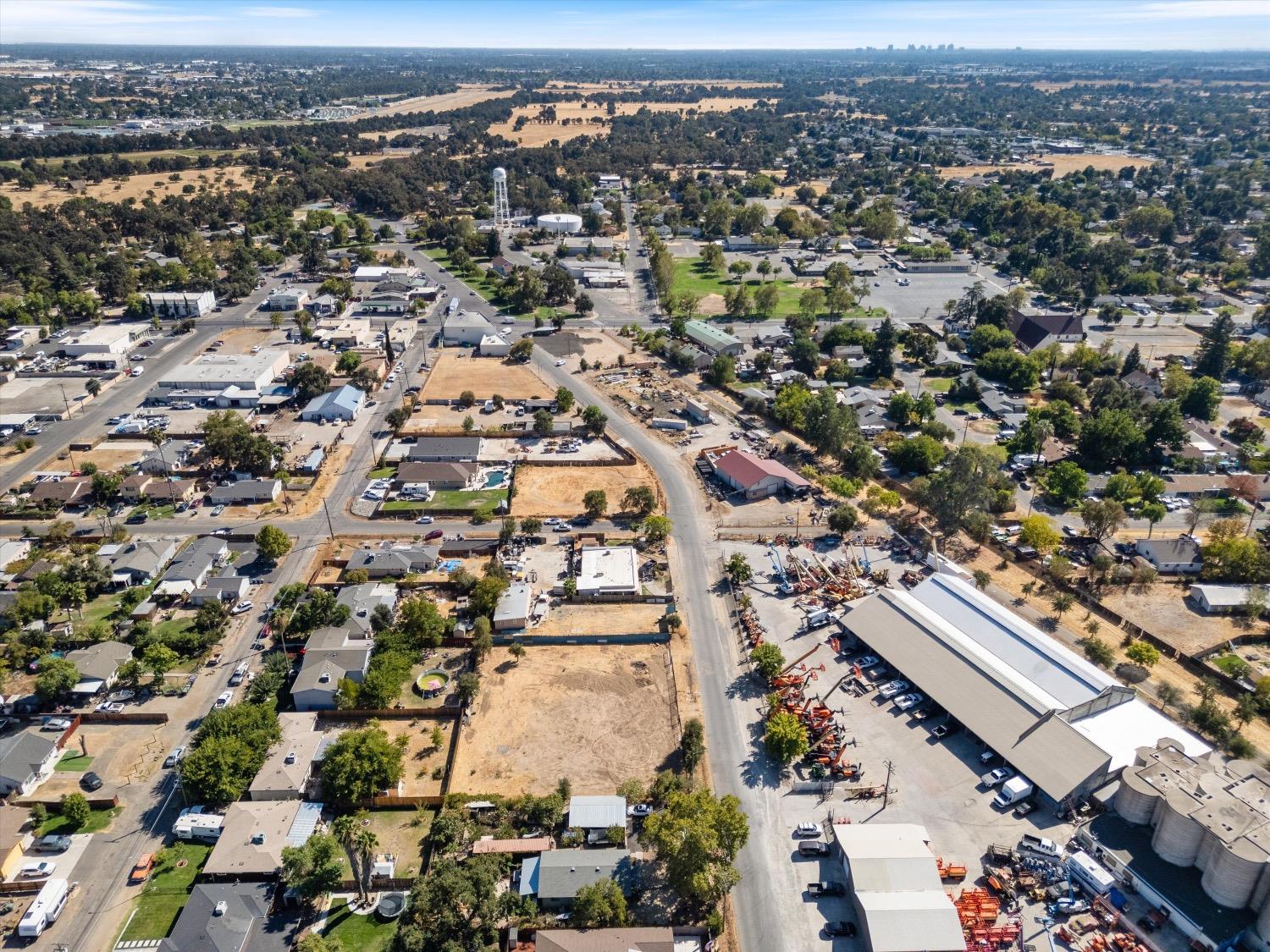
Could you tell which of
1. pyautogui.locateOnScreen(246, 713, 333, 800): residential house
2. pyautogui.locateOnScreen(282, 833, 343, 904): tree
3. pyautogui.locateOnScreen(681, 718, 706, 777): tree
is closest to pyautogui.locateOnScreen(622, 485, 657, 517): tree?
pyautogui.locateOnScreen(681, 718, 706, 777): tree

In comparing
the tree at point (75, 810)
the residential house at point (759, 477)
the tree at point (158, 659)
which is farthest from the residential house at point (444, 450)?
the tree at point (75, 810)

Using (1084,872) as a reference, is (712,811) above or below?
above

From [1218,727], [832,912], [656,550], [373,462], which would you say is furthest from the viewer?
[373,462]

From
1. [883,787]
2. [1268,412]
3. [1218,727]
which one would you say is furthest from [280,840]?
[1268,412]

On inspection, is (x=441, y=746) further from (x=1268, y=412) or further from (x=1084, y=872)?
(x=1268, y=412)

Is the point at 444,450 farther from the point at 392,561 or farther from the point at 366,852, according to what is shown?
the point at 366,852

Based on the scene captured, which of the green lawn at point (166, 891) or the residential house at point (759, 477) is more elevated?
the residential house at point (759, 477)

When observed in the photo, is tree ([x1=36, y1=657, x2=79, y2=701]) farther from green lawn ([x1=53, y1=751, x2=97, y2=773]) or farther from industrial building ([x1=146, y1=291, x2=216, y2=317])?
industrial building ([x1=146, y1=291, x2=216, y2=317])

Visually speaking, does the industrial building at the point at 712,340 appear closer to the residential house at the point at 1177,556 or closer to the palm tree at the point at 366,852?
the residential house at the point at 1177,556
